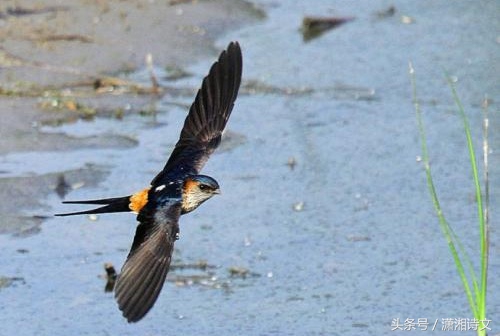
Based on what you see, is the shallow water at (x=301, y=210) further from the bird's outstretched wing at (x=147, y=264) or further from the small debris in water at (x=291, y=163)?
the bird's outstretched wing at (x=147, y=264)

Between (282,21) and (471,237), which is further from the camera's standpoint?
(282,21)

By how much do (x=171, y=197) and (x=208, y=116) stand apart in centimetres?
70

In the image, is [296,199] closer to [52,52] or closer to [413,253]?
[413,253]

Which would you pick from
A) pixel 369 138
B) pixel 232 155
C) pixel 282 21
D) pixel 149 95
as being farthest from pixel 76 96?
pixel 282 21

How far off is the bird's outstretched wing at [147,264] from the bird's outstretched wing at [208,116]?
0.58 metres

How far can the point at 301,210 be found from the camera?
6.96 metres

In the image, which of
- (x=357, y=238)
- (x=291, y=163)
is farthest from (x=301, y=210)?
(x=291, y=163)

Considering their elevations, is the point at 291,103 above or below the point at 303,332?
below

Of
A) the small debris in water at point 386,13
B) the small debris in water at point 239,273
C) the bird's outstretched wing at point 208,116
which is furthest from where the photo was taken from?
the small debris in water at point 386,13

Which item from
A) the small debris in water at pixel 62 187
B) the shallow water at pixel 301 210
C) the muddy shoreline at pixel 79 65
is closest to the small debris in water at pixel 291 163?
the shallow water at pixel 301 210

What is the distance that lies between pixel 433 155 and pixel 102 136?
1772 millimetres

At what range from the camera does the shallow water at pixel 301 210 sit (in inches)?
232

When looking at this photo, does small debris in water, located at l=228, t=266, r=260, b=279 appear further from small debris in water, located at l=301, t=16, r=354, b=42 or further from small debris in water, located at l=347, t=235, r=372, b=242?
small debris in water, located at l=301, t=16, r=354, b=42

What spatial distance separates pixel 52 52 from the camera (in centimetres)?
892
